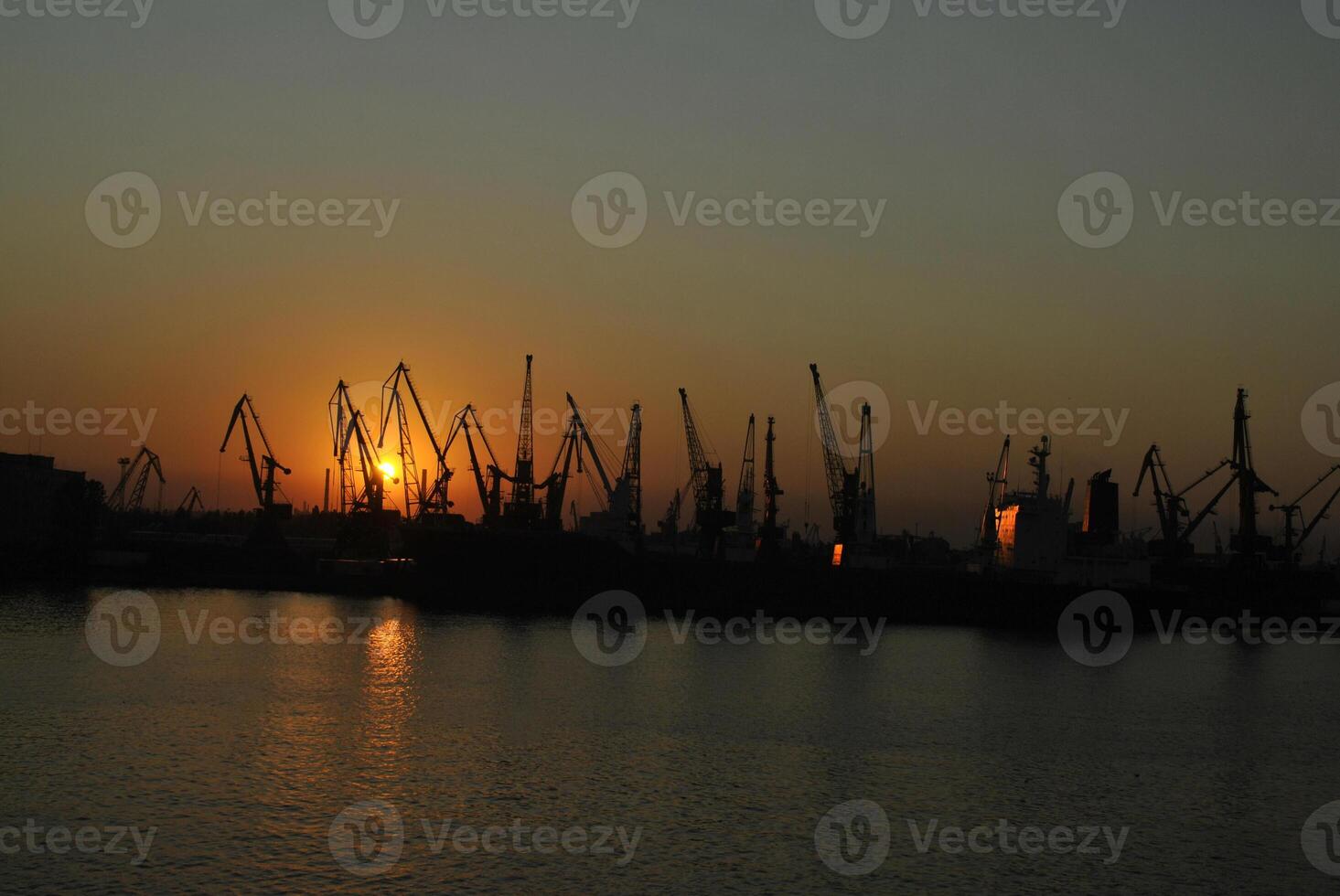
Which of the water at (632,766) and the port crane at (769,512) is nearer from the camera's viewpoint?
the water at (632,766)

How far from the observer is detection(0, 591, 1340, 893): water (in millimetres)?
23609

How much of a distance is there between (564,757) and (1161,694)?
101 ft

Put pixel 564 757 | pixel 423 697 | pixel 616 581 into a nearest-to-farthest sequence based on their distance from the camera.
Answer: pixel 564 757, pixel 423 697, pixel 616 581

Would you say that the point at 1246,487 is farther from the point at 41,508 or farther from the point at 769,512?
the point at 41,508

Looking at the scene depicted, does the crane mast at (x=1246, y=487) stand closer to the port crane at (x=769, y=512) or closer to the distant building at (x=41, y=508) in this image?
the port crane at (x=769, y=512)

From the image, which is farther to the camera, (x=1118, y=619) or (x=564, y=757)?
(x=1118, y=619)

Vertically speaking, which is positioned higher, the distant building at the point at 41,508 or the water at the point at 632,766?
the distant building at the point at 41,508

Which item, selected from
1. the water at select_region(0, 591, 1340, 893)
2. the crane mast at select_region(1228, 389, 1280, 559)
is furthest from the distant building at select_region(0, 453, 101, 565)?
the crane mast at select_region(1228, 389, 1280, 559)

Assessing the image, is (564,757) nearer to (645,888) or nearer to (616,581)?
(645,888)

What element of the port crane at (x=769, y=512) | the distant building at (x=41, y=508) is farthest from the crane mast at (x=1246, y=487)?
the distant building at (x=41, y=508)

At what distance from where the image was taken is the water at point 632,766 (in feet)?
77.5

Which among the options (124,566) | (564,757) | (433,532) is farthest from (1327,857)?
(124,566)

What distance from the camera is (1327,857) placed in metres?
26.0

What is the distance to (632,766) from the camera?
105 feet
